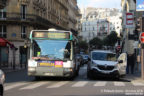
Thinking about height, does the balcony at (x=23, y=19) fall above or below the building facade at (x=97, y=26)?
below

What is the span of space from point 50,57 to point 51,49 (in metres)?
0.46

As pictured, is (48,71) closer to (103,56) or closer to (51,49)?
(51,49)

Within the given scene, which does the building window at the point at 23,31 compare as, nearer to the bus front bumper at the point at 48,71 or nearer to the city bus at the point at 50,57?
the city bus at the point at 50,57

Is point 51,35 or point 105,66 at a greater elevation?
point 51,35

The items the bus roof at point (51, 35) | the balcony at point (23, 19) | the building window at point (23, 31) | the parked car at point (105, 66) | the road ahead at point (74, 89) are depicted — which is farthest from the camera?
the building window at point (23, 31)

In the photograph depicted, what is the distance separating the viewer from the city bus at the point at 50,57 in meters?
16.3

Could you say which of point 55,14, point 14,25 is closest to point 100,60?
point 14,25

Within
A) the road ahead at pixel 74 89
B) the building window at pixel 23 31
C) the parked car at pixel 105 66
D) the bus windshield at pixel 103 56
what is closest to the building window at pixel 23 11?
the building window at pixel 23 31

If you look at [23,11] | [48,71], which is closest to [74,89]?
[48,71]

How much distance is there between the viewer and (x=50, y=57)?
16.4m

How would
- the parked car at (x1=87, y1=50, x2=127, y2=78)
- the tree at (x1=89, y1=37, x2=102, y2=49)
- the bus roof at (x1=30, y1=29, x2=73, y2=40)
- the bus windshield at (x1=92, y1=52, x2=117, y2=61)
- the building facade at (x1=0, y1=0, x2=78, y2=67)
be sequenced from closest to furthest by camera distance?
the bus roof at (x1=30, y1=29, x2=73, y2=40) → the parked car at (x1=87, y1=50, x2=127, y2=78) → the bus windshield at (x1=92, y1=52, x2=117, y2=61) → the building facade at (x1=0, y1=0, x2=78, y2=67) → the tree at (x1=89, y1=37, x2=102, y2=49)

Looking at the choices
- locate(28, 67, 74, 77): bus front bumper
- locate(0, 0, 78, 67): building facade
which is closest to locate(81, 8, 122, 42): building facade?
locate(0, 0, 78, 67): building facade

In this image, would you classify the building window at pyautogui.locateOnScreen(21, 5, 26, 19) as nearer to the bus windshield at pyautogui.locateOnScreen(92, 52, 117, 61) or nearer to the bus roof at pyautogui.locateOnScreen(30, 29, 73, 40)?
the bus windshield at pyautogui.locateOnScreen(92, 52, 117, 61)

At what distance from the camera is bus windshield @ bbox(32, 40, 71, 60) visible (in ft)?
53.8
